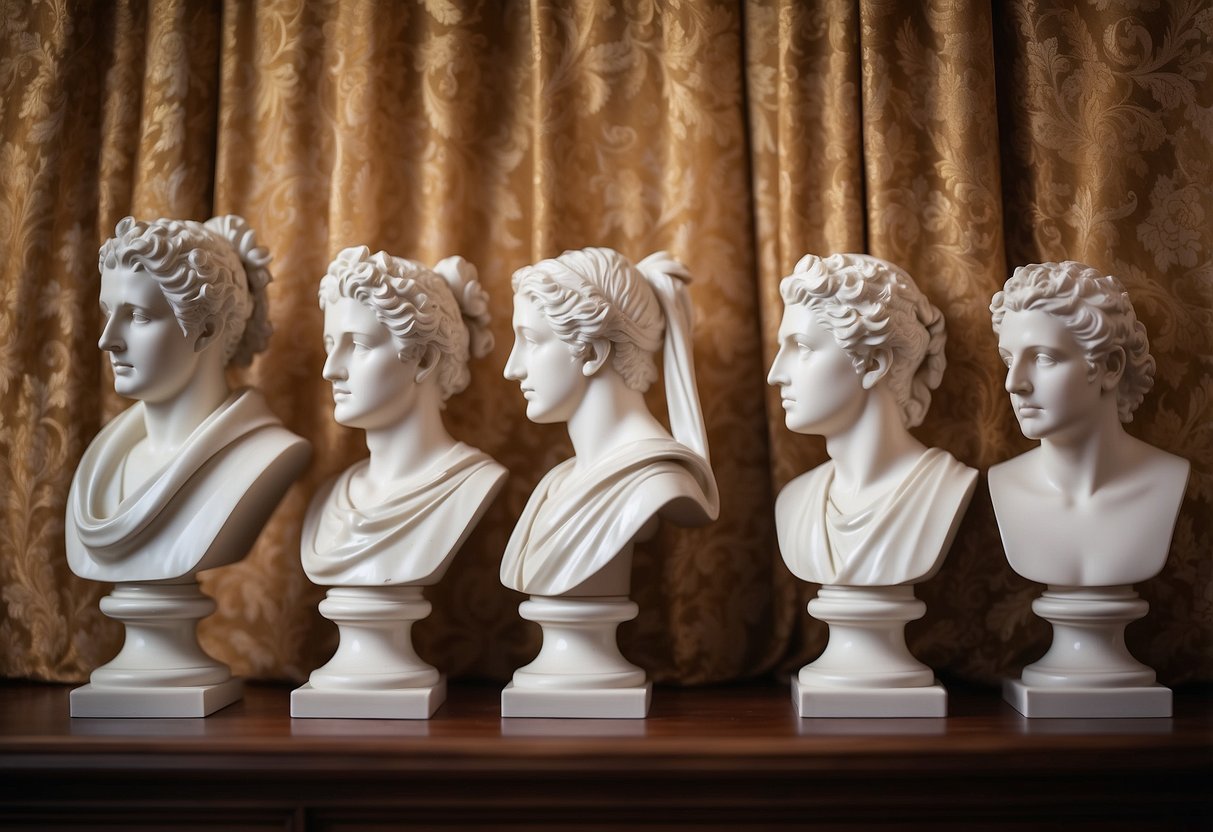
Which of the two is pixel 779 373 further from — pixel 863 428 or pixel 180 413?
pixel 180 413

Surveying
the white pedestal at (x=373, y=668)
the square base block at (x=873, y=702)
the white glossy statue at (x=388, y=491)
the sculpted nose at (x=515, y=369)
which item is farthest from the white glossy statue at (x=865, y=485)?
the white pedestal at (x=373, y=668)

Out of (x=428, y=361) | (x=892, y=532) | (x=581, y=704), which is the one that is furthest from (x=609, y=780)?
(x=428, y=361)

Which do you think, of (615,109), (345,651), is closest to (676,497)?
(345,651)

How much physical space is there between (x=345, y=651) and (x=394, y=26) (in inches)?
63.0

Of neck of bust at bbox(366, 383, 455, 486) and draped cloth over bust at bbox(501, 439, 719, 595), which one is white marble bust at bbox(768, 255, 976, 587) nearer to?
draped cloth over bust at bbox(501, 439, 719, 595)

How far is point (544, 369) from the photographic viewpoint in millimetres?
2312

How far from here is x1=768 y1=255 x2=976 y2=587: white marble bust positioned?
2.19 m

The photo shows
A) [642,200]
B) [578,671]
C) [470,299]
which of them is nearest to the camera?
[578,671]

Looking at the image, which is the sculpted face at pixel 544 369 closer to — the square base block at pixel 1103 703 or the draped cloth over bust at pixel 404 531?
the draped cloth over bust at pixel 404 531

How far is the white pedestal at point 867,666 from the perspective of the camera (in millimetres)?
2154

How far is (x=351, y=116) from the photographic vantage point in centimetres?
275

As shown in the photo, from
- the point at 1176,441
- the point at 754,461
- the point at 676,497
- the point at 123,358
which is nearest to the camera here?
the point at 676,497

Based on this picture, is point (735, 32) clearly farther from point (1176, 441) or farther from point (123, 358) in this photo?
point (123, 358)

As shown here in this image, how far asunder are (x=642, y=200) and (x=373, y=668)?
52.2 inches
